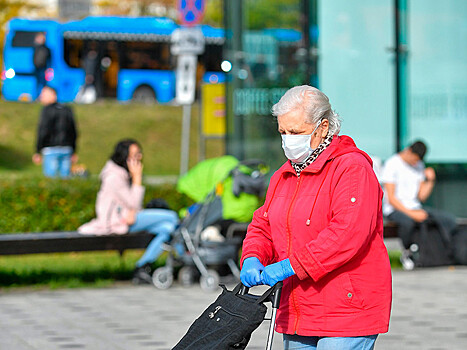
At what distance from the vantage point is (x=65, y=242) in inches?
355

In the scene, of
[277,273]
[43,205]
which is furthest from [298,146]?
[43,205]

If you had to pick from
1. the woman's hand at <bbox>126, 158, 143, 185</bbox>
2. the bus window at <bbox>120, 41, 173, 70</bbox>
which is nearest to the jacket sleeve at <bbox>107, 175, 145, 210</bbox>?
the woman's hand at <bbox>126, 158, 143, 185</bbox>

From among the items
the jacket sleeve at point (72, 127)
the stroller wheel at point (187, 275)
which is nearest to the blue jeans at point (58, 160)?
the jacket sleeve at point (72, 127)

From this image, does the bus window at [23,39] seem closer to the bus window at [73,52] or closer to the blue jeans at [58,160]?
the bus window at [73,52]

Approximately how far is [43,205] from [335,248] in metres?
8.24

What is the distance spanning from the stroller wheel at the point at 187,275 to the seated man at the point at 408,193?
2.47 m

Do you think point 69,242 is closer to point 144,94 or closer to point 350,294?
point 350,294

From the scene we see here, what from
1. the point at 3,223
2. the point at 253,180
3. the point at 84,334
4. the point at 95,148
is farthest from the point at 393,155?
the point at 95,148

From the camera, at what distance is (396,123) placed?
1179 centimetres

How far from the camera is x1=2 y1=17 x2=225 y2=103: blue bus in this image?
30.3 m

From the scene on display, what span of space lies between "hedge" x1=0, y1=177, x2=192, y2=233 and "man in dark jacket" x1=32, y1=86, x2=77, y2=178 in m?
2.15

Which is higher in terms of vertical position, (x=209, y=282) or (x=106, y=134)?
(x=106, y=134)

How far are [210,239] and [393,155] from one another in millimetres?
3275

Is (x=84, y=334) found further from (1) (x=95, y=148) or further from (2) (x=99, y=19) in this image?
(2) (x=99, y=19)
